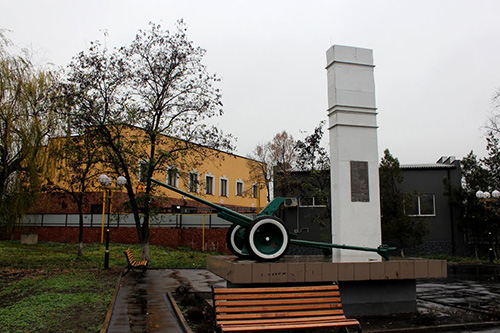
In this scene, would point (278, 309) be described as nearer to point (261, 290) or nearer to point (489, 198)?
point (261, 290)

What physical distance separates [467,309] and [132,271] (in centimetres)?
1126

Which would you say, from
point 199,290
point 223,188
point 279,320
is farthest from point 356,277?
point 223,188

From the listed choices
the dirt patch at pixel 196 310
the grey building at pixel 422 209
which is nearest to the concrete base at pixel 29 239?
the grey building at pixel 422 209

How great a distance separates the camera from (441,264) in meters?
8.03

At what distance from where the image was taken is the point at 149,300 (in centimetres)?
973

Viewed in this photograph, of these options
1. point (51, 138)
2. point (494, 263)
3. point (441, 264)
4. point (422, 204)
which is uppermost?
point (51, 138)

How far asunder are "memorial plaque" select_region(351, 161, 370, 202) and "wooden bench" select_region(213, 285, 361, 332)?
12.0ft

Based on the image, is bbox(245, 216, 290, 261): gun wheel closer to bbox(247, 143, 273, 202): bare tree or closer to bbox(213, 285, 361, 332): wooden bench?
bbox(213, 285, 361, 332): wooden bench

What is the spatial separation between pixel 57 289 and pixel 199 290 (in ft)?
11.4

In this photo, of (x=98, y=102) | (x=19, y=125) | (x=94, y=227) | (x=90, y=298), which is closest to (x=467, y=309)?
(x=90, y=298)

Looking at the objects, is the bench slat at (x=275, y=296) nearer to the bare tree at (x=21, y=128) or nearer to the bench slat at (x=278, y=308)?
the bench slat at (x=278, y=308)

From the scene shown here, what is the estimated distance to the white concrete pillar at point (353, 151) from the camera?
916 centimetres

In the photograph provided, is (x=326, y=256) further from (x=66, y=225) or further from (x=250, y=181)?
(x=250, y=181)

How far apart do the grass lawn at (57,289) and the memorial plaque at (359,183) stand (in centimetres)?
550
